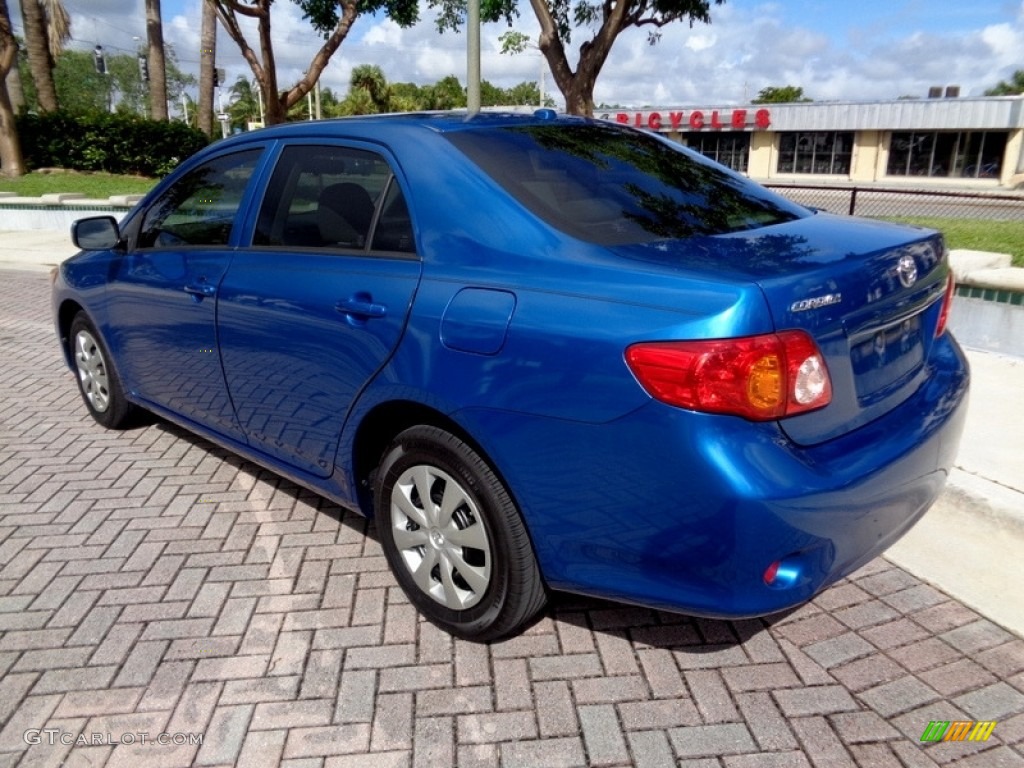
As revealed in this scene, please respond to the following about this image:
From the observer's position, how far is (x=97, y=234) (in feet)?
14.2

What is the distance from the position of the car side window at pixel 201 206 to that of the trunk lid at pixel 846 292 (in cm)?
199

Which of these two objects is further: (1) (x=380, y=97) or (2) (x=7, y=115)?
(1) (x=380, y=97)

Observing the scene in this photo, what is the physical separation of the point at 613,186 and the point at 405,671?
5.82 feet

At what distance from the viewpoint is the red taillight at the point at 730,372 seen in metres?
2.06

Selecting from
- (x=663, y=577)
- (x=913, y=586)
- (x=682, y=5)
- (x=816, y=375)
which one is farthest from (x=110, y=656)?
(x=682, y=5)

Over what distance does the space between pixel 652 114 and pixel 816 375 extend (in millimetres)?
48369

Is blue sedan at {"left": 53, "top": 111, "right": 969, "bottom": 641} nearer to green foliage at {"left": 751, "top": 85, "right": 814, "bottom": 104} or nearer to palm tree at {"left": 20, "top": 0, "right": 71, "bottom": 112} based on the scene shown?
palm tree at {"left": 20, "top": 0, "right": 71, "bottom": 112}

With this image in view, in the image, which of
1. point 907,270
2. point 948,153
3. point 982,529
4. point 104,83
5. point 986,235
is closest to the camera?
point 907,270

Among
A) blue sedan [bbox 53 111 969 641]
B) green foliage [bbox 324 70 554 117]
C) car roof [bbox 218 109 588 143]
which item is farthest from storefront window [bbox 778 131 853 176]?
blue sedan [bbox 53 111 969 641]

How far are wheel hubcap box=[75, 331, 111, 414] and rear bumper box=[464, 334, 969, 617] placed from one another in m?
3.37

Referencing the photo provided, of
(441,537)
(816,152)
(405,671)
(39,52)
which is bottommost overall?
(405,671)

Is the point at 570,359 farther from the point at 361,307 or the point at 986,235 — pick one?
the point at 986,235

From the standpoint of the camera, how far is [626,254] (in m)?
2.36

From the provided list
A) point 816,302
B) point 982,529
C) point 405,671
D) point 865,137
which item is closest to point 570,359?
point 816,302
